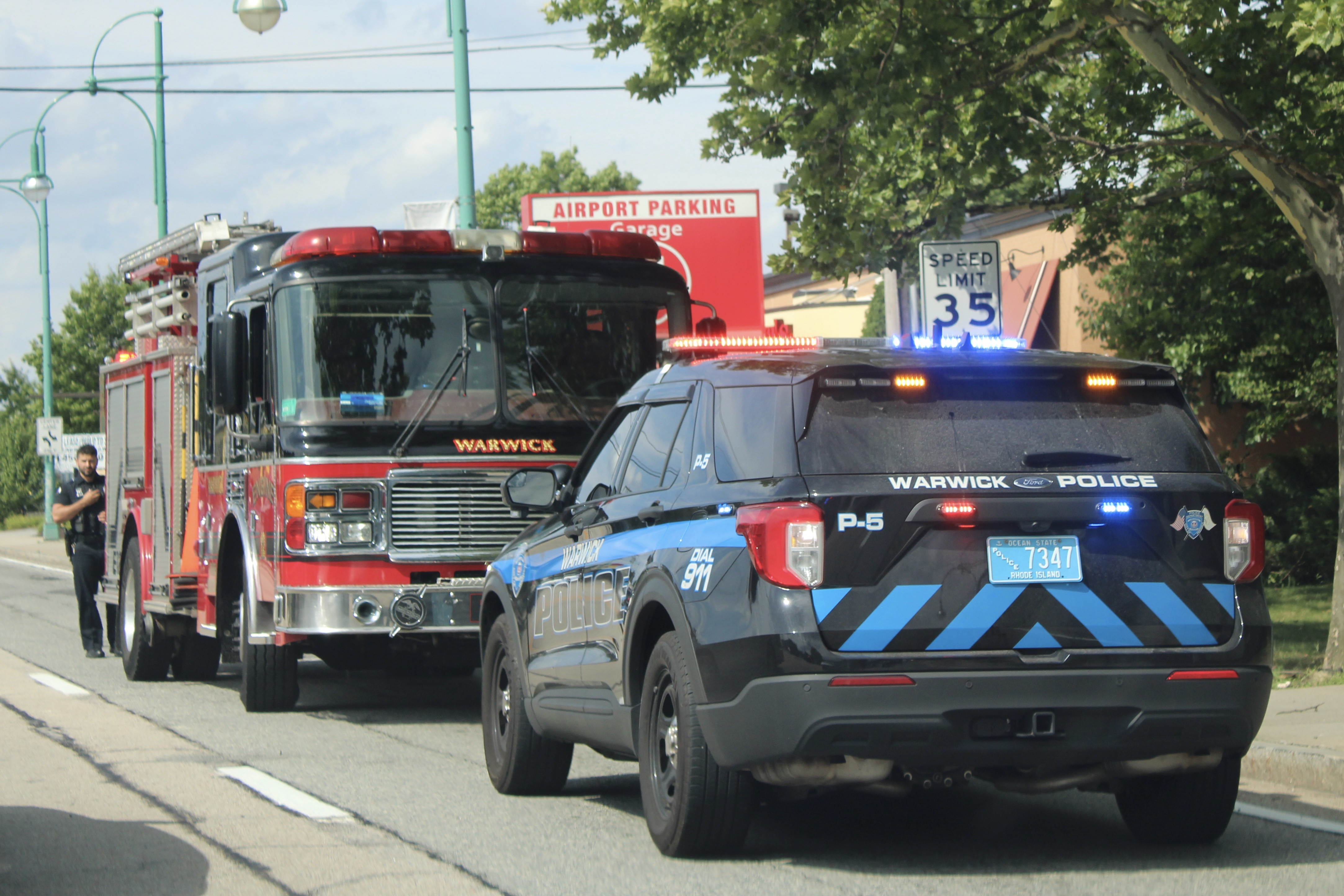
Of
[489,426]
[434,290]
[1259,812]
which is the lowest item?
[1259,812]

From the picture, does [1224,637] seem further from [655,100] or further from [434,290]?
[655,100]

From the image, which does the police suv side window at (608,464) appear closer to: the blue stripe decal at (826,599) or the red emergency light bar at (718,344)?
the red emergency light bar at (718,344)

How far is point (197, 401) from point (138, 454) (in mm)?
1896

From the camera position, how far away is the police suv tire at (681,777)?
611cm

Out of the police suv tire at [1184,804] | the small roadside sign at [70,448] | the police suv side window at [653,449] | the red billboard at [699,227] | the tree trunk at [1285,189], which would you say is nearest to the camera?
the police suv tire at [1184,804]

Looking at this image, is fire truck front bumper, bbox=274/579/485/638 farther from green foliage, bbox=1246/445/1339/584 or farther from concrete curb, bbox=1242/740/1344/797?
green foliage, bbox=1246/445/1339/584

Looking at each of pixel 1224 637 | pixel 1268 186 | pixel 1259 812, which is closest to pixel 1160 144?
pixel 1268 186

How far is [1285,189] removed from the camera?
12.3m

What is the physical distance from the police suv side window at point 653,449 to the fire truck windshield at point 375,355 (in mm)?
3808

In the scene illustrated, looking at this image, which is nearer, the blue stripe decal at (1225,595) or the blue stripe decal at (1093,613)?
the blue stripe decal at (1093,613)

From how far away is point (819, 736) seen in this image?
5668 millimetres

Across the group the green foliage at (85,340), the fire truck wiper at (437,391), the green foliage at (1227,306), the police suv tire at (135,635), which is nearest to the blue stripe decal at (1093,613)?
the fire truck wiper at (437,391)

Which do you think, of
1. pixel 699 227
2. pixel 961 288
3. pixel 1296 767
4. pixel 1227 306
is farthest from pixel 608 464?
pixel 1227 306

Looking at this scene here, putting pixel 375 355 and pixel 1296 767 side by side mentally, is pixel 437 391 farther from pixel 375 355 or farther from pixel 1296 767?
pixel 1296 767
